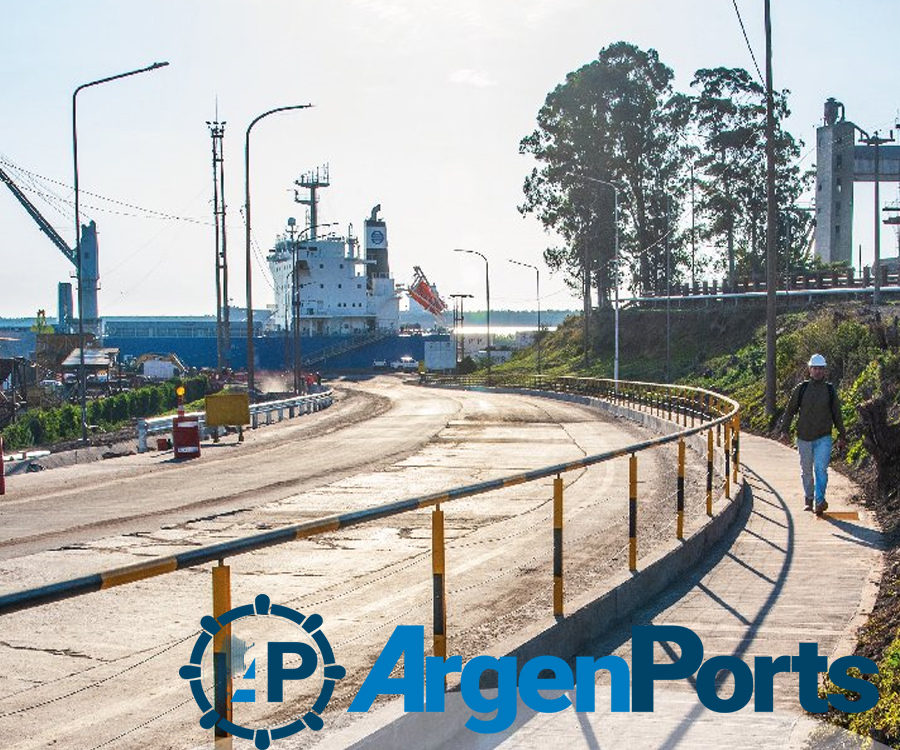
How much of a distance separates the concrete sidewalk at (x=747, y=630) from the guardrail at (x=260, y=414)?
16.6m

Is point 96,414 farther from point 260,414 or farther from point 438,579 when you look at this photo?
point 438,579

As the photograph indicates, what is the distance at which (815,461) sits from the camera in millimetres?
14148

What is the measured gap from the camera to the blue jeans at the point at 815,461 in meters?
13.9

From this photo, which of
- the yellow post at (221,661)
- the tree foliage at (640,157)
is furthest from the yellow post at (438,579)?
the tree foliage at (640,157)

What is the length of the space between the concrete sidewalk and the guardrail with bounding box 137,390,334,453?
16.6 metres

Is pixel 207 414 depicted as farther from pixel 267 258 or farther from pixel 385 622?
pixel 267 258

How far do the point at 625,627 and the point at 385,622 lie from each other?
5.72ft

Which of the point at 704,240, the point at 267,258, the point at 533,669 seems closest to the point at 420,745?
the point at 533,669

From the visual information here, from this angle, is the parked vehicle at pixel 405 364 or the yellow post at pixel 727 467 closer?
the yellow post at pixel 727 467

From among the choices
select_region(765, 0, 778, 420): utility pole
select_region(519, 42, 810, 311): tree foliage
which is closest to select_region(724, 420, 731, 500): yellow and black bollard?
select_region(765, 0, 778, 420): utility pole

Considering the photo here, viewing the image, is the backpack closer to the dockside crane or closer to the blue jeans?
the blue jeans

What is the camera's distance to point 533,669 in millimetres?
6945

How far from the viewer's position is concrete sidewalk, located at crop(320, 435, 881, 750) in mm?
5859

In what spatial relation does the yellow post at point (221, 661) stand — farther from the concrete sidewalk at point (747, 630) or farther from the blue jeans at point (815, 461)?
the blue jeans at point (815, 461)
